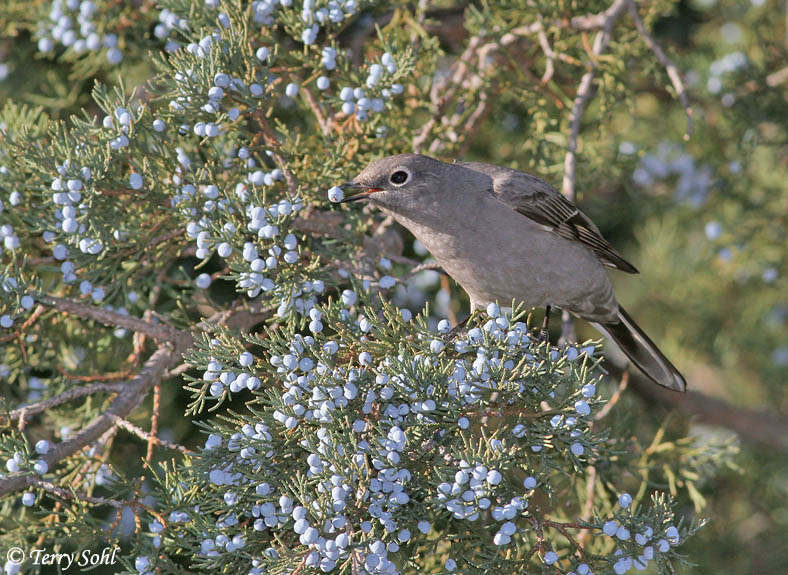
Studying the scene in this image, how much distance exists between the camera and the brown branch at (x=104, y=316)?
3428 mm

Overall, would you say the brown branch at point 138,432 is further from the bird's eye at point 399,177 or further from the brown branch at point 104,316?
the bird's eye at point 399,177

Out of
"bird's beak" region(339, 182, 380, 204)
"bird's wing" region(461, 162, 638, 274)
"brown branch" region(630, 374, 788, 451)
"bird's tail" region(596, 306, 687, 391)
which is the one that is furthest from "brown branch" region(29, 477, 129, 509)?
"brown branch" region(630, 374, 788, 451)

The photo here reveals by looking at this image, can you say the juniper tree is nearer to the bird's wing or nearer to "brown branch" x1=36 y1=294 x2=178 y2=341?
"brown branch" x1=36 y1=294 x2=178 y2=341

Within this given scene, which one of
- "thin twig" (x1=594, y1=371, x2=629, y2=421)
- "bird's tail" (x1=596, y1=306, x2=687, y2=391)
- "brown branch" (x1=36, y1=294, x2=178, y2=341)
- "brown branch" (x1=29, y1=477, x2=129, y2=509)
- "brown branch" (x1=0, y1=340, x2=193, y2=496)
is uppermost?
"brown branch" (x1=36, y1=294, x2=178, y2=341)

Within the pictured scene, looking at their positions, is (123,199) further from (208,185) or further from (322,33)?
(322,33)

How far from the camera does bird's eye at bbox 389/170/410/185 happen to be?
3.87m

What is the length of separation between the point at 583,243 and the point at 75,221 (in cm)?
266

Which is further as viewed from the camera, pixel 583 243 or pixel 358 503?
pixel 583 243

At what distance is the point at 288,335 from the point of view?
292cm

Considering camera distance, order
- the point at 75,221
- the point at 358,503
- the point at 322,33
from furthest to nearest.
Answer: the point at 322,33, the point at 75,221, the point at 358,503

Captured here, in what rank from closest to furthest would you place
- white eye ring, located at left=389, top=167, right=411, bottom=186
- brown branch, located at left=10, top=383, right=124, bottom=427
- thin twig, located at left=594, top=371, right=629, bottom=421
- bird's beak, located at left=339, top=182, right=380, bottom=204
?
1. brown branch, located at left=10, top=383, right=124, bottom=427
2. bird's beak, located at left=339, top=182, right=380, bottom=204
3. white eye ring, located at left=389, top=167, right=411, bottom=186
4. thin twig, located at left=594, top=371, right=629, bottom=421

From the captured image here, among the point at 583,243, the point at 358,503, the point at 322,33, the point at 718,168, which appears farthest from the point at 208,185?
the point at 718,168

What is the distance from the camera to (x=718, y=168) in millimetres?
5562

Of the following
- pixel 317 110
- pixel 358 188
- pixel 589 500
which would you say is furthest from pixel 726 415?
pixel 317 110
